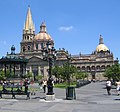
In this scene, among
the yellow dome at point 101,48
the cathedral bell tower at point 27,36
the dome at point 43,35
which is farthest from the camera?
the yellow dome at point 101,48

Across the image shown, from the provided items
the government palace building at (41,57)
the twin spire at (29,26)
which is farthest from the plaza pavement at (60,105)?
the twin spire at (29,26)

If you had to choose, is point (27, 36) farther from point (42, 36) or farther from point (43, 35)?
point (42, 36)

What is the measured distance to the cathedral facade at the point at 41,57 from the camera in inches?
4870

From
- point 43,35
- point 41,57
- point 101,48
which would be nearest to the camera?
point 41,57

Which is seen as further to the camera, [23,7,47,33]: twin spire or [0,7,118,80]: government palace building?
[23,7,47,33]: twin spire

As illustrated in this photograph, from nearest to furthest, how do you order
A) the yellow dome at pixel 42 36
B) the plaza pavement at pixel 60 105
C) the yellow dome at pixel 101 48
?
the plaza pavement at pixel 60 105, the yellow dome at pixel 42 36, the yellow dome at pixel 101 48

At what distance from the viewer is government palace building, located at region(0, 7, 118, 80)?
12362 cm

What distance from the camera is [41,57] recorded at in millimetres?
122688

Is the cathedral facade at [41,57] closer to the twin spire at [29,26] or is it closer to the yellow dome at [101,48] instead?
the twin spire at [29,26]

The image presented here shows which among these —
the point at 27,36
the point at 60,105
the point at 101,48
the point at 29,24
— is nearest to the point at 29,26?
the point at 29,24

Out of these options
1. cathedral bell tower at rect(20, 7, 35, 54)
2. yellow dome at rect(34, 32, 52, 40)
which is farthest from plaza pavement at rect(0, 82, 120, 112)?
cathedral bell tower at rect(20, 7, 35, 54)

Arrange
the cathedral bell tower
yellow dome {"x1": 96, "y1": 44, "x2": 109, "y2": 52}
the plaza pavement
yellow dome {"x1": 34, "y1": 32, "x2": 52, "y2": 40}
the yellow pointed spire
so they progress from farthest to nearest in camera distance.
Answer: yellow dome {"x1": 96, "y1": 44, "x2": 109, "y2": 52}, the yellow pointed spire, the cathedral bell tower, yellow dome {"x1": 34, "y1": 32, "x2": 52, "y2": 40}, the plaza pavement

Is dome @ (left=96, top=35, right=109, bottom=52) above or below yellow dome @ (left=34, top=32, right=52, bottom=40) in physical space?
below

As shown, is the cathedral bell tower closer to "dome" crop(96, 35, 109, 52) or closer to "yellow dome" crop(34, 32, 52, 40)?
"yellow dome" crop(34, 32, 52, 40)
